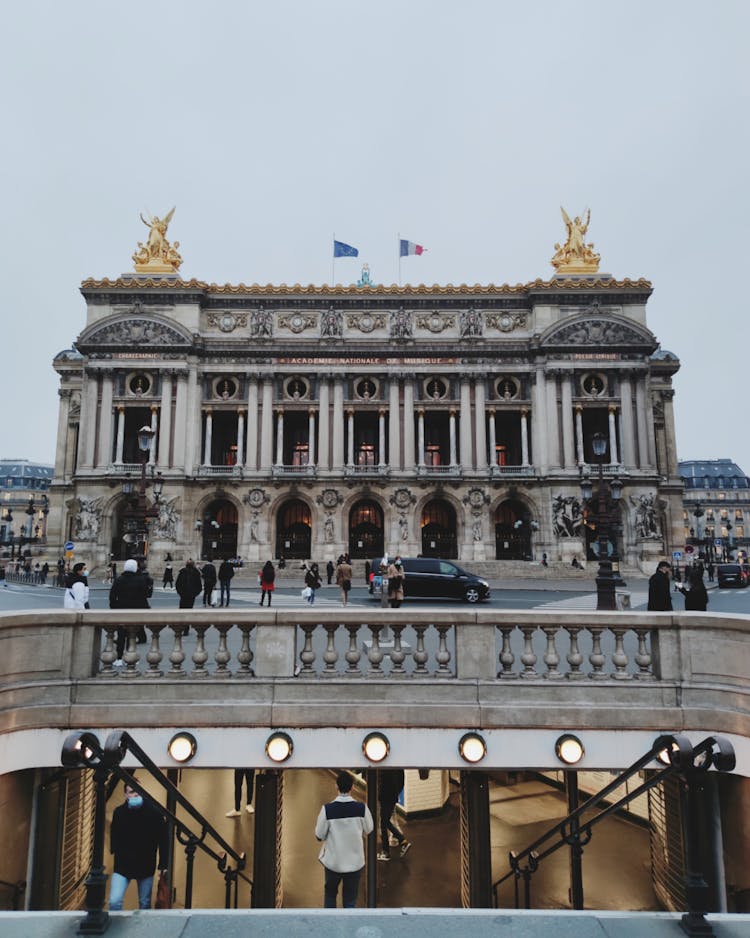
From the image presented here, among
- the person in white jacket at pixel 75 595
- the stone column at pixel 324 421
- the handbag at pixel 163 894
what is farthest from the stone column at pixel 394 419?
the handbag at pixel 163 894

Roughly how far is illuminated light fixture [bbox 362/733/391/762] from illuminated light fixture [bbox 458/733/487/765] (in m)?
0.92

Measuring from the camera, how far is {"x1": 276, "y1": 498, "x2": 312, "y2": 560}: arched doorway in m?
52.6

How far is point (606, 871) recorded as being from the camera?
325 inches

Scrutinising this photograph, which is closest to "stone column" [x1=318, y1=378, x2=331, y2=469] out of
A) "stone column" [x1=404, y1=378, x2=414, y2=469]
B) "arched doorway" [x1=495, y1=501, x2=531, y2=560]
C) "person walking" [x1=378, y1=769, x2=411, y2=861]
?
"stone column" [x1=404, y1=378, x2=414, y2=469]

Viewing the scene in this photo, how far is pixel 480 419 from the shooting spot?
5284 centimetres

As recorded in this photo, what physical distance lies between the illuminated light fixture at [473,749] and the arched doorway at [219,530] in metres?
46.1

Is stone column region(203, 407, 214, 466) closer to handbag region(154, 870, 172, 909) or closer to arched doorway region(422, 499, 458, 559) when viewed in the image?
arched doorway region(422, 499, 458, 559)

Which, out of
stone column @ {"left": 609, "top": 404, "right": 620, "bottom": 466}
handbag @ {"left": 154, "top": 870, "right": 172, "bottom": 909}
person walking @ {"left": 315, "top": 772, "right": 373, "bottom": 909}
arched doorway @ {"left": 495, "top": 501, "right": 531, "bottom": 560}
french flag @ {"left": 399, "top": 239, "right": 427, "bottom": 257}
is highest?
french flag @ {"left": 399, "top": 239, "right": 427, "bottom": 257}

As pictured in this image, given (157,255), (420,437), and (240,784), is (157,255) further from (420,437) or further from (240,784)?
(240,784)

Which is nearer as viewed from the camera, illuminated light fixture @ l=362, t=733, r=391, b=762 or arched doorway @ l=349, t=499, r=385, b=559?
illuminated light fixture @ l=362, t=733, r=391, b=762

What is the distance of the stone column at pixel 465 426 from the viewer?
5238 cm

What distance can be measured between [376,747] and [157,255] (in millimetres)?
56533

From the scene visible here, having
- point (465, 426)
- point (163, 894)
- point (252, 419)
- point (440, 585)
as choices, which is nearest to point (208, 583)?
point (440, 585)

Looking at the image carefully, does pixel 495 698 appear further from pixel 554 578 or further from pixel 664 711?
pixel 554 578
